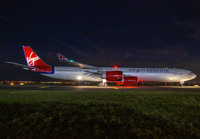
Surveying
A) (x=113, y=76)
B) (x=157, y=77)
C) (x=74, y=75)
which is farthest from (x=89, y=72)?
(x=157, y=77)

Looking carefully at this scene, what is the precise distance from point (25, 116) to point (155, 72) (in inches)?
1102

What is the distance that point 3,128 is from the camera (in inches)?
196

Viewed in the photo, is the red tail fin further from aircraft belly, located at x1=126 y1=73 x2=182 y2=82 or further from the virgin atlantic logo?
aircraft belly, located at x1=126 y1=73 x2=182 y2=82

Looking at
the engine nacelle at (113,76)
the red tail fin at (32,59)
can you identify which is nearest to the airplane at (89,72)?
the red tail fin at (32,59)

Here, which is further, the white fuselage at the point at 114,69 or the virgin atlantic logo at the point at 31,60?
the virgin atlantic logo at the point at 31,60

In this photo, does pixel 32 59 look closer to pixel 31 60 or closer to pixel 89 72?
pixel 31 60

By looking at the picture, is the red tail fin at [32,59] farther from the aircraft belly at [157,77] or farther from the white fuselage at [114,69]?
the aircraft belly at [157,77]

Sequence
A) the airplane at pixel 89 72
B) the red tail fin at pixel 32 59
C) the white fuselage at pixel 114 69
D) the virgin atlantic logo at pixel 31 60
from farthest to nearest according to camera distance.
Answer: the virgin atlantic logo at pixel 31 60
the red tail fin at pixel 32 59
the white fuselage at pixel 114 69
the airplane at pixel 89 72

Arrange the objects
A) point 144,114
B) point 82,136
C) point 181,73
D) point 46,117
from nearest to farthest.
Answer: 1. point 82,136
2. point 46,117
3. point 144,114
4. point 181,73

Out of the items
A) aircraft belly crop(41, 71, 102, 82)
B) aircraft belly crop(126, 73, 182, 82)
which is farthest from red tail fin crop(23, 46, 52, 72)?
aircraft belly crop(126, 73, 182, 82)

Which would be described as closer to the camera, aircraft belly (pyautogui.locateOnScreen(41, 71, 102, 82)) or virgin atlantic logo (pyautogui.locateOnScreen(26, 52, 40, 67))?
aircraft belly (pyautogui.locateOnScreen(41, 71, 102, 82))

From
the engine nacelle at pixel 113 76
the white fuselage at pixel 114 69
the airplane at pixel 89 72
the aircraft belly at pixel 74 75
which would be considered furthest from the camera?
the aircraft belly at pixel 74 75

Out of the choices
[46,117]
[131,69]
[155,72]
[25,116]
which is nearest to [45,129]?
[46,117]

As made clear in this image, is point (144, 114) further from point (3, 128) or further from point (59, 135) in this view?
point (3, 128)
